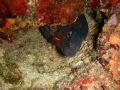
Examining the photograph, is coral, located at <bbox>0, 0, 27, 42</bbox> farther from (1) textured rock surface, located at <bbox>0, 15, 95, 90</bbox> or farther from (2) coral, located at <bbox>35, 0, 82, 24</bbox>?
(1) textured rock surface, located at <bbox>0, 15, 95, 90</bbox>

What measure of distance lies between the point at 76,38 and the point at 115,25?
730 mm

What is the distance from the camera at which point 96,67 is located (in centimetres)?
352

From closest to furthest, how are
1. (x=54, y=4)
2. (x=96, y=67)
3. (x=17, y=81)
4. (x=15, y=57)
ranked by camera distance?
(x=54, y=4) < (x=96, y=67) < (x=17, y=81) < (x=15, y=57)

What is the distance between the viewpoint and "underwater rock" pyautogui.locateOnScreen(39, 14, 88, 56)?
12.9 ft

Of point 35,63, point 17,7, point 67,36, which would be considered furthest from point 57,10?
point 35,63

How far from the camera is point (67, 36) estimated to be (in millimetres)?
3951

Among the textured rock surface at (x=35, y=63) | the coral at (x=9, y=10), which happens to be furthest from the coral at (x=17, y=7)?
the textured rock surface at (x=35, y=63)

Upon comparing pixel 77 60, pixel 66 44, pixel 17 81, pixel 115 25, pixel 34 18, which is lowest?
pixel 17 81

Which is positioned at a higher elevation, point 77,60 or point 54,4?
point 54,4

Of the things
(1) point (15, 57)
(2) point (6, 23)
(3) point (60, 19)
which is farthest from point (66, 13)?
(1) point (15, 57)

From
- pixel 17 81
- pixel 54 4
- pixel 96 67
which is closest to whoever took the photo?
pixel 54 4

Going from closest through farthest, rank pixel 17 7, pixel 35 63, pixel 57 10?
pixel 17 7
pixel 57 10
pixel 35 63

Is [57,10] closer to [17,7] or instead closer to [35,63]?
[17,7]

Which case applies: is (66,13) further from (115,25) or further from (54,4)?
(115,25)
